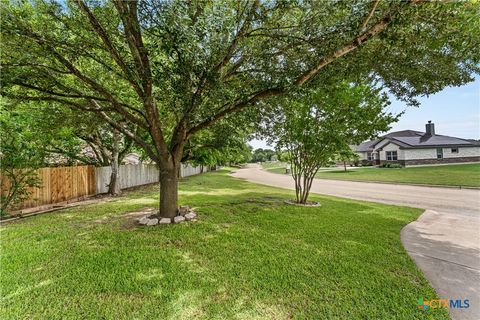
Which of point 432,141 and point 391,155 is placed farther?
point 391,155

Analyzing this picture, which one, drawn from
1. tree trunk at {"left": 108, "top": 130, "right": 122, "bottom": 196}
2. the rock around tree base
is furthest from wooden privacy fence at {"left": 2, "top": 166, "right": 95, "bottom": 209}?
the rock around tree base

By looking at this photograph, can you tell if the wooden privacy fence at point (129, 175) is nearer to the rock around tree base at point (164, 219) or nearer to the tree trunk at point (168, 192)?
the rock around tree base at point (164, 219)

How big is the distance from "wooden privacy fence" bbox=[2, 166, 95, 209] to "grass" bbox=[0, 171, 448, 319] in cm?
244

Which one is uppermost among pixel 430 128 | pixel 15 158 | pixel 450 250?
pixel 430 128

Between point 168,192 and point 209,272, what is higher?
point 168,192

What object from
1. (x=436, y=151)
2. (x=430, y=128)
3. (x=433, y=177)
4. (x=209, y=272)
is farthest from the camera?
(x=430, y=128)

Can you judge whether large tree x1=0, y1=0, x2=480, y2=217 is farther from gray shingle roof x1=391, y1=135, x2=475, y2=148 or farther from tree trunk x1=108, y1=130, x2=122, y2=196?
gray shingle roof x1=391, y1=135, x2=475, y2=148

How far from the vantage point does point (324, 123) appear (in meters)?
7.49

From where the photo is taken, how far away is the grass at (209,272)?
7.79 feet

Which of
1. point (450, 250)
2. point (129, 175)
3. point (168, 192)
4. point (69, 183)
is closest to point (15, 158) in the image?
point (69, 183)

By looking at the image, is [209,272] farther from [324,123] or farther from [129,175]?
[129,175]

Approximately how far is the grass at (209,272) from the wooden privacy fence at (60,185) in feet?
8.00

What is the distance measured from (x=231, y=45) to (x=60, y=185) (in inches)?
353

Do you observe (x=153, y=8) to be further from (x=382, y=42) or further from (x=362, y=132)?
(x=362, y=132)
